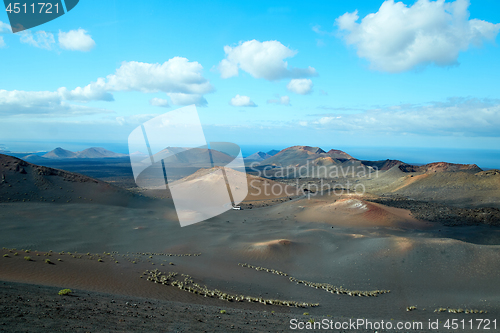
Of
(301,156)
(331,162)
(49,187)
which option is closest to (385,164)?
(331,162)

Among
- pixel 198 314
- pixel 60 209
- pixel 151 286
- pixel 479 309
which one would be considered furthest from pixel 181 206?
pixel 479 309

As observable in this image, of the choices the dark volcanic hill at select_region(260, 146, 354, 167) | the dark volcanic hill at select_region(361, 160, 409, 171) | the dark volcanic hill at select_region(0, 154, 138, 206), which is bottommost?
the dark volcanic hill at select_region(0, 154, 138, 206)

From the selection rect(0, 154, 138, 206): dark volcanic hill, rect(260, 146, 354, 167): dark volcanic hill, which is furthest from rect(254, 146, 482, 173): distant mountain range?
rect(0, 154, 138, 206): dark volcanic hill

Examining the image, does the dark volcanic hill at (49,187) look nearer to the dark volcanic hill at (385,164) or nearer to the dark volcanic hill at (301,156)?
the dark volcanic hill at (385,164)

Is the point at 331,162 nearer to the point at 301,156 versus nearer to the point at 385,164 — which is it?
the point at 385,164

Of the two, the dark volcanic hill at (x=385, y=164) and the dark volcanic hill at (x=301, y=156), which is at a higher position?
the dark volcanic hill at (x=301, y=156)

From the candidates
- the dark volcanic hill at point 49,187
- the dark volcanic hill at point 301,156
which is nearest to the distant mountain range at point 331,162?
the dark volcanic hill at point 301,156

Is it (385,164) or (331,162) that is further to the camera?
(331,162)

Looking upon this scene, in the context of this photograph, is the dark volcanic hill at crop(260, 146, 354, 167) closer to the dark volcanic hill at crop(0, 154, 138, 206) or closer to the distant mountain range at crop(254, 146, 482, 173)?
the distant mountain range at crop(254, 146, 482, 173)
